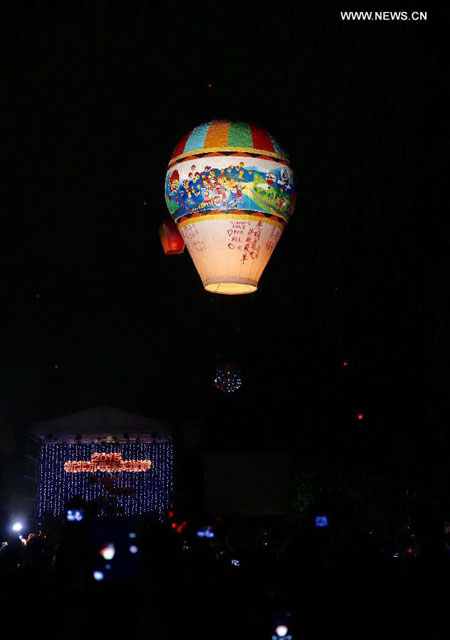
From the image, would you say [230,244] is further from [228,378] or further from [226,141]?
[228,378]

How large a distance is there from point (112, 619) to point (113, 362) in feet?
51.8

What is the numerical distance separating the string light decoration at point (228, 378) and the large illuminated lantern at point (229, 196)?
4.67 metres

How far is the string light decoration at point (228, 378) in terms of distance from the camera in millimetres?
15047

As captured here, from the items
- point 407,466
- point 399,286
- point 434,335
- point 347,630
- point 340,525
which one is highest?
point 399,286

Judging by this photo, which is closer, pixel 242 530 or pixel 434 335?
pixel 242 530

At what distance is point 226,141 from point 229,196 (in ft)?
1.77

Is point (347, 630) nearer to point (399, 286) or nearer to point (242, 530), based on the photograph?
point (242, 530)

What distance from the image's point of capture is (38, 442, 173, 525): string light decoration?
77.2ft

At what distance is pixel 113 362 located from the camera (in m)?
23.3

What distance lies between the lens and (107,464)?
2355 centimetres

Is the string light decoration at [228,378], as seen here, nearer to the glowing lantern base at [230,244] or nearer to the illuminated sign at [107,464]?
the glowing lantern base at [230,244]

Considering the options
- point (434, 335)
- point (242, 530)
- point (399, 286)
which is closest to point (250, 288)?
point (242, 530)

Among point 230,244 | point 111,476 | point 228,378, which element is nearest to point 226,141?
point 230,244

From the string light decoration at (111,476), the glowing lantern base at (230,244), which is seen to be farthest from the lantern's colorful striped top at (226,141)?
the string light decoration at (111,476)
